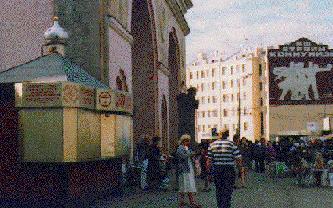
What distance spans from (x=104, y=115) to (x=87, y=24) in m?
4.84

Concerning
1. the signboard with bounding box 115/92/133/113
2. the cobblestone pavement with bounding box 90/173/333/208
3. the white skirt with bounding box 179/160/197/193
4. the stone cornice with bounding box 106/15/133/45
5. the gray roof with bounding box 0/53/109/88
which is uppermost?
the stone cornice with bounding box 106/15/133/45

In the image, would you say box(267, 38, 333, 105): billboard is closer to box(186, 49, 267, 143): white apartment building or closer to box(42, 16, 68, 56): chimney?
box(186, 49, 267, 143): white apartment building

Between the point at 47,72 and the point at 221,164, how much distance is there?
5.47 metres

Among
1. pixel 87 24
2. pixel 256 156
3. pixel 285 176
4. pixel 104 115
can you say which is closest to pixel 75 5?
pixel 87 24

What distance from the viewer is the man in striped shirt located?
550 inches

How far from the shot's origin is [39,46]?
22.8 meters

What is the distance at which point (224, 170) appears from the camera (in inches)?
556

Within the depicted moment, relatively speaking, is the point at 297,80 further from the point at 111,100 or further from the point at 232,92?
the point at 111,100

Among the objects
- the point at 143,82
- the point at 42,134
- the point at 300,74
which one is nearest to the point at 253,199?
the point at 42,134

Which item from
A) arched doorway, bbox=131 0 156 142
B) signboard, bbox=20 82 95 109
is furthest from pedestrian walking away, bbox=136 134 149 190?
arched doorway, bbox=131 0 156 142

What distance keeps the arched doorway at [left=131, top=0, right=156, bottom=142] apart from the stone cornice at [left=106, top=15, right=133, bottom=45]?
7.05 metres

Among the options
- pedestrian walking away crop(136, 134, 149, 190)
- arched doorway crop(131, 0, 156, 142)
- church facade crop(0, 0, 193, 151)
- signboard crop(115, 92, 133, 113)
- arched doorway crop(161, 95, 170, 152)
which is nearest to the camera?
signboard crop(115, 92, 133, 113)

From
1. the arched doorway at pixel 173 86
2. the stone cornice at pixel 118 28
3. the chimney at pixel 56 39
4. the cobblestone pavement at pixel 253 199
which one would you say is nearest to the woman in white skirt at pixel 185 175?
the cobblestone pavement at pixel 253 199

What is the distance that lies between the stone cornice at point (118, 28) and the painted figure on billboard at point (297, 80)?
199 feet
